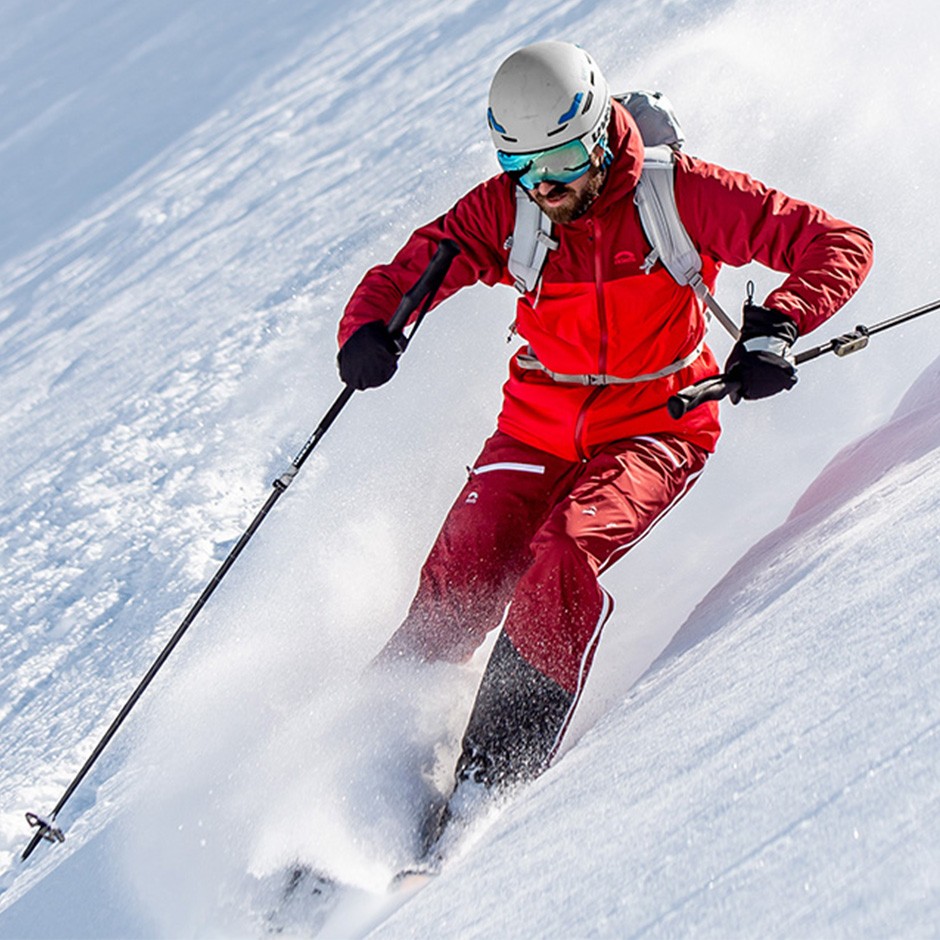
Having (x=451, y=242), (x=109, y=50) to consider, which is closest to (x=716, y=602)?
(x=451, y=242)

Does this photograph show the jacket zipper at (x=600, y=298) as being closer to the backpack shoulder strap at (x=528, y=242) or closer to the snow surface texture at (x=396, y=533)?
the backpack shoulder strap at (x=528, y=242)

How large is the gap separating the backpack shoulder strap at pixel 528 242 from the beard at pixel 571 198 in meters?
0.09

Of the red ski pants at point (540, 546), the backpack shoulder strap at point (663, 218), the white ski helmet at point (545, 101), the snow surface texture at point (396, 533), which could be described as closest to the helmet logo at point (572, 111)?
the white ski helmet at point (545, 101)

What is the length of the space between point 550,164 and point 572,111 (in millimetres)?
165

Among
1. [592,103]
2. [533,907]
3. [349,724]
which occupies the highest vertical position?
[592,103]

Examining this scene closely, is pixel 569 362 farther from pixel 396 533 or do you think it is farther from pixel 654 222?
pixel 396 533

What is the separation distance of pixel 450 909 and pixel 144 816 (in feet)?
5.80

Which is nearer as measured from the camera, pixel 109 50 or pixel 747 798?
pixel 747 798

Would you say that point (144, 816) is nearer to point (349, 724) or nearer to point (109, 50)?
point (349, 724)

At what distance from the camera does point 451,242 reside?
3863 mm

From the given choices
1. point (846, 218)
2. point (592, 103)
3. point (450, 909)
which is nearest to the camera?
point (450, 909)

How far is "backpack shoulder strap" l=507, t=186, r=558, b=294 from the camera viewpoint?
3.76 m

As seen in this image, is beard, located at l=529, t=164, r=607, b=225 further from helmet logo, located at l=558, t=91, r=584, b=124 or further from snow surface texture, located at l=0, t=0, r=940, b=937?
snow surface texture, located at l=0, t=0, r=940, b=937

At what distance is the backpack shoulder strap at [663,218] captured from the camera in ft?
12.0
